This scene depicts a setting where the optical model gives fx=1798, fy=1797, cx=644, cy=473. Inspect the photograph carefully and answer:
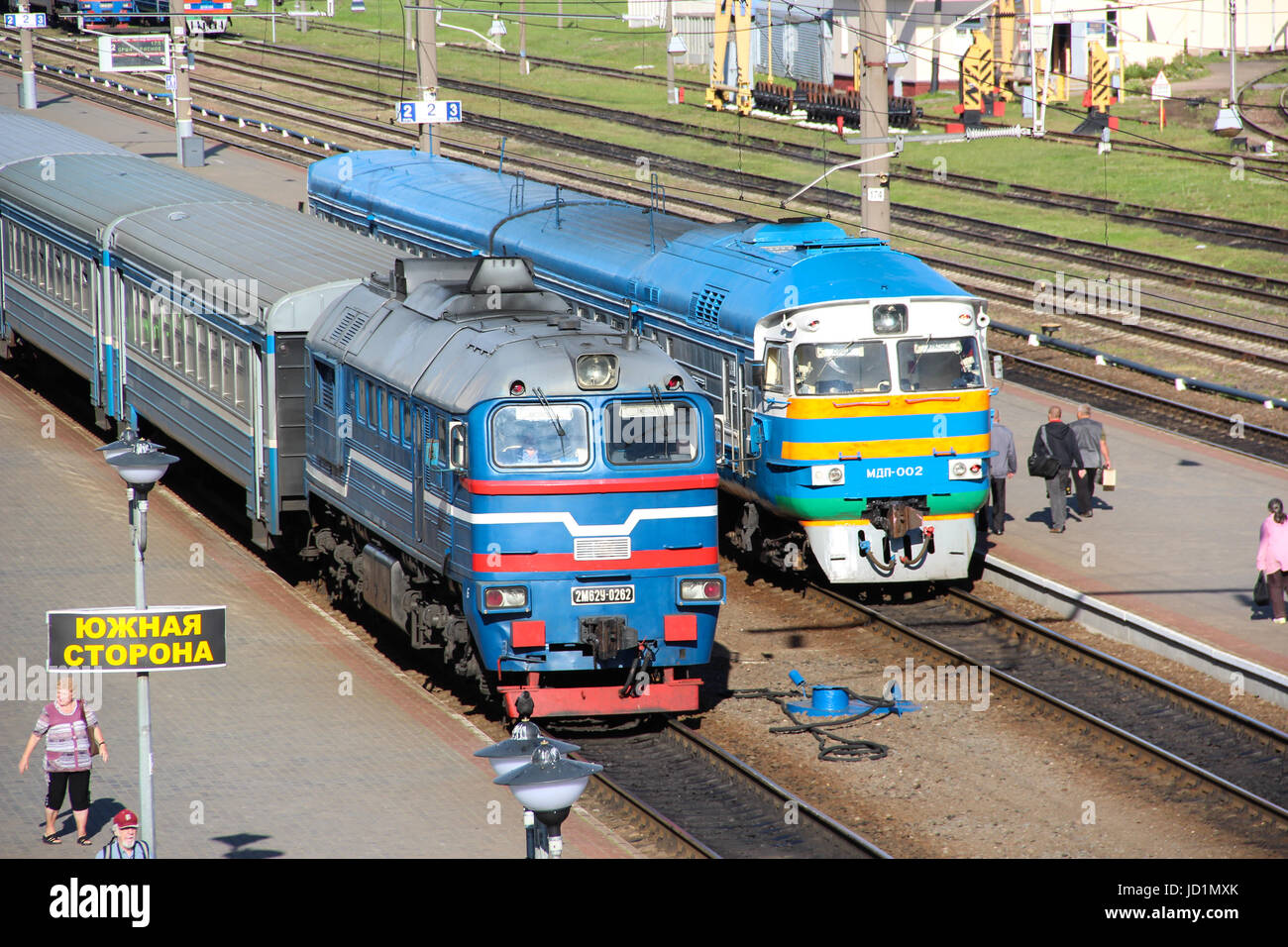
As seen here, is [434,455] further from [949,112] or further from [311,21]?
[311,21]

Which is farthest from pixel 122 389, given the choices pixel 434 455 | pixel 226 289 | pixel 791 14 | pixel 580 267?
pixel 791 14

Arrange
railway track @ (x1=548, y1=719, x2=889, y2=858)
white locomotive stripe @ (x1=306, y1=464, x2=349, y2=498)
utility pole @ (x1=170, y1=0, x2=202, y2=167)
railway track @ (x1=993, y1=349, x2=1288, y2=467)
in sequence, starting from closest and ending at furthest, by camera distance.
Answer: railway track @ (x1=548, y1=719, x2=889, y2=858) → white locomotive stripe @ (x1=306, y1=464, x2=349, y2=498) → railway track @ (x1=993, y1=349, x2=1288, y2=467) → utility pole @ (x1=170, y1=0, x2=202, y2=167)

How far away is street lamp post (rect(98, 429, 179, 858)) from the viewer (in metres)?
12.1

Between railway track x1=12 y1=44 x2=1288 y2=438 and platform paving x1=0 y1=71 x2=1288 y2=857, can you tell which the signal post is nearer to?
platform paving x1=0 y1=71 x2=1288 y2=857

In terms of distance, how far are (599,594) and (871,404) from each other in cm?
517

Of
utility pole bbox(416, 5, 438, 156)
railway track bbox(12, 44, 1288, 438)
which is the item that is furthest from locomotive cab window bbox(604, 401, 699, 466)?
railway track bbox(12, 44, 1288, 438)

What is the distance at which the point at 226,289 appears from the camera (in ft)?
69.5

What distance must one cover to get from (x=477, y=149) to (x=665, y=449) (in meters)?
37.3

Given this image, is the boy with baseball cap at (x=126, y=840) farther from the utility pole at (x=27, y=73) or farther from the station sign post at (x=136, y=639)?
the utility pole at (x=27, y=73)

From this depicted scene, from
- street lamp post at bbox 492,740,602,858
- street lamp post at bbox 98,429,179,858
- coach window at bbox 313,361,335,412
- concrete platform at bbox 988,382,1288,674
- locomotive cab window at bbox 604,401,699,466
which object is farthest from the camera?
concrete platform at bbox 988,382,1288,674

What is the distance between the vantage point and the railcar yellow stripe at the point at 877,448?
753 inches

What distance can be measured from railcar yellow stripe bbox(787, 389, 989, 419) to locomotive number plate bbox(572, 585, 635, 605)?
468 centimetres

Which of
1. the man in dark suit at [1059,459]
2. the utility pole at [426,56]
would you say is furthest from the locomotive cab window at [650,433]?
the utility pole at [426,56]
